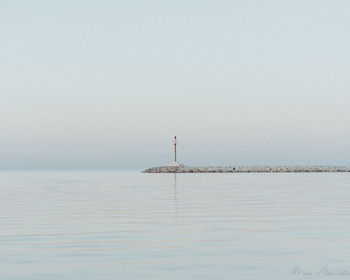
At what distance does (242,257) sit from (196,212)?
1330 centimetres

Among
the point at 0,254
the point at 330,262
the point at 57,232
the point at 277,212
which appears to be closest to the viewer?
the point at 330,262

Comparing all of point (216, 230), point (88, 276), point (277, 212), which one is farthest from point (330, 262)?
point (277, 212)

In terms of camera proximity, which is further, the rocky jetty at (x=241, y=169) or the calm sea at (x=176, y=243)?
the rocky jetty at (x=241, y=169)

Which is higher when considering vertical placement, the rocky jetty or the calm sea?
the rocky jetty

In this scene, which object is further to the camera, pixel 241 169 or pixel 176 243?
pixel 241 169

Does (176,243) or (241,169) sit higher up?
(241,169)

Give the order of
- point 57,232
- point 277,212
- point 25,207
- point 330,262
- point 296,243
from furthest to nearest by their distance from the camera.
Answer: point 25,207, point 277,212, point 57,232, point 296,243, point 330,262

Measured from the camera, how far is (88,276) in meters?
13.1

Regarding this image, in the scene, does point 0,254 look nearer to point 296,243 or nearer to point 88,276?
point 88,276

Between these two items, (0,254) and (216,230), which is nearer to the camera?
(0,254)

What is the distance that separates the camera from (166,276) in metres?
13.2

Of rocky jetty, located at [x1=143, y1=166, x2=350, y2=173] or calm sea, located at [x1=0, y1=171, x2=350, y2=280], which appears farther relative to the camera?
rocky jetty, located at [x1=143, y1=166, x2=350, y2=173]

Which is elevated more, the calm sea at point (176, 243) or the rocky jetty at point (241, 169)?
the rocky jetty at point (241, 169)

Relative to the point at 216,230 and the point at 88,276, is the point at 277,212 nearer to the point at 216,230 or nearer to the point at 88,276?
the point at 216,230
